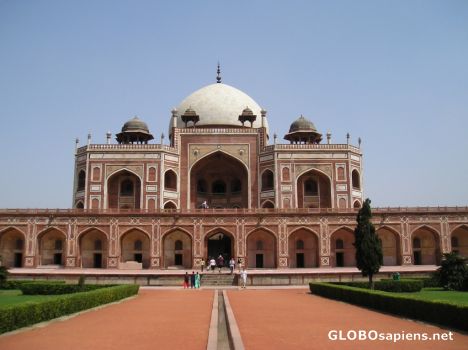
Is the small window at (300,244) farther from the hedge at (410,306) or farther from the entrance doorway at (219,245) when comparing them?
the hedge at (410,306)

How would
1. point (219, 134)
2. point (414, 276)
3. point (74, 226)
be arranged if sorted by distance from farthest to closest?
point (219, 134)
point (74, 226)
point (414, 276)

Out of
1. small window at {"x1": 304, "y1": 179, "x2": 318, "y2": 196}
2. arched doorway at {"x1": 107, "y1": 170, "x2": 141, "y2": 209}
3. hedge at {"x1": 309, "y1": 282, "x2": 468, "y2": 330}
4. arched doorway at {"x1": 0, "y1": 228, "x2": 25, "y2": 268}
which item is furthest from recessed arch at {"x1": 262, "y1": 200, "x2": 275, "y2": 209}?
hedge at {"x1": 309, "y1": 282, "x2": 468, "y2": 330}

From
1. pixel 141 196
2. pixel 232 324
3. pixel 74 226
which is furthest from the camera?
pixel 141 196

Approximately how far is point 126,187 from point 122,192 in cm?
52

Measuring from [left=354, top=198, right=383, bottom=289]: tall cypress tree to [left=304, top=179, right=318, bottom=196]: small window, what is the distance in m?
15.6

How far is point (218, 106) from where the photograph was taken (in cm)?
3941

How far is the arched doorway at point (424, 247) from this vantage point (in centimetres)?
2928

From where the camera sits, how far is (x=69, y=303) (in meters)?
11.0

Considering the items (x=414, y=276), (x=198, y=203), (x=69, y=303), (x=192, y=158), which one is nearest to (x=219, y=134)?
(x=192, y=158)

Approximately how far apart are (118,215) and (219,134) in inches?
407

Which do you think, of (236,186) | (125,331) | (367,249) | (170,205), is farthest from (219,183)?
(125,331)

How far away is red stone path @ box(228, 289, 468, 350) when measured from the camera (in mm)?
7227

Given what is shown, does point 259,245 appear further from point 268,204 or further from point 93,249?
point 93,249

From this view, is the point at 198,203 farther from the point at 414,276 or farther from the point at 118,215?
the point at 414,276
